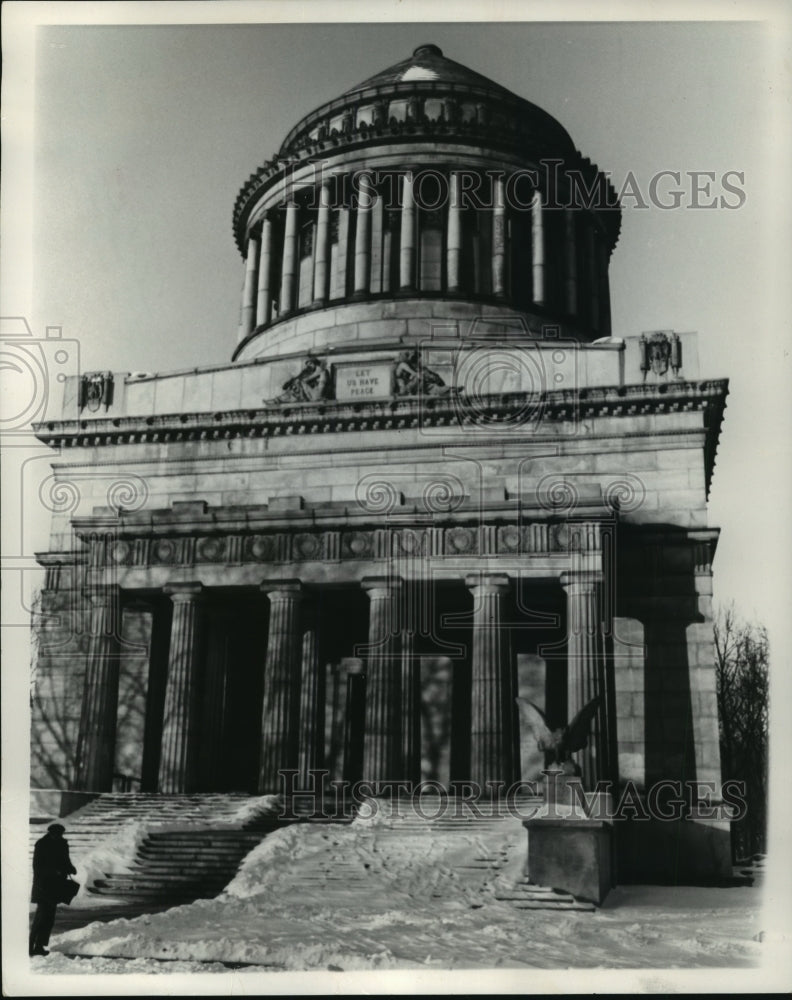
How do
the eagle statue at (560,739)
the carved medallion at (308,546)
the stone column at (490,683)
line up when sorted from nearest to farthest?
1. the eagle statue at (560,739)
2. the stone column at (490,683)
3. the carved medallion at (308,546)

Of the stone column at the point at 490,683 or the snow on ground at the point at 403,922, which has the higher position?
the stone column at the point at 490,683

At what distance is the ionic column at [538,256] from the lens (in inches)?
1751

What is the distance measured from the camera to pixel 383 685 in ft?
99.6

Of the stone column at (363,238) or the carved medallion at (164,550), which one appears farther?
the stone column at (363,238)

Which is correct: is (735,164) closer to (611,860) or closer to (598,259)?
(611,860)

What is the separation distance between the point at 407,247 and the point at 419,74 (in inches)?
214

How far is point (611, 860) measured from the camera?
27.0 meters

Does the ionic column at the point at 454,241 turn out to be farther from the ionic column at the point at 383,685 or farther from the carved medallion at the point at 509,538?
the ionic column at the point at 383,685

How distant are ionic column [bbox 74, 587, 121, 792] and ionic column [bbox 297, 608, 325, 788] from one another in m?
4.72

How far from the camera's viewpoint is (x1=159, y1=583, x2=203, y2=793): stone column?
31281 mm

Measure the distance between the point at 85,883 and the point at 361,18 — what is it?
17102mm

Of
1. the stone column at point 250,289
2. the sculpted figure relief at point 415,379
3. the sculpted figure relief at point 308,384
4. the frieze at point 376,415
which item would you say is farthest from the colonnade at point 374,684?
the stone column at point 250,289

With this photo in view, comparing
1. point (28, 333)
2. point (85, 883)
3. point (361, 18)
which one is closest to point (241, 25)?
point (361, 18)

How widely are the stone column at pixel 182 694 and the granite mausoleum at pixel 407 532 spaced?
0.07 metres
